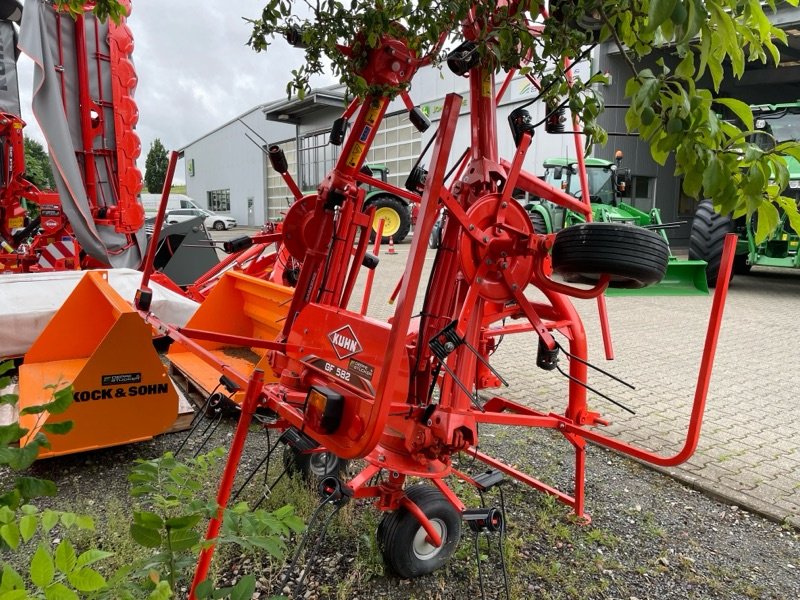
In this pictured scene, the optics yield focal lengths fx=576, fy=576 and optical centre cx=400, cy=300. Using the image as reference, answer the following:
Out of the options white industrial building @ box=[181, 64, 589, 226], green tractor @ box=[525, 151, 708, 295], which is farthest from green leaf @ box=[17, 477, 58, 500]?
green tractor @ box=[525, 151, 708, 295]

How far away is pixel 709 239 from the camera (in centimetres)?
1016

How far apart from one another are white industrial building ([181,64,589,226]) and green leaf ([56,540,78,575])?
8335 mm

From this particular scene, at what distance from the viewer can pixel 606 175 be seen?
476 inches

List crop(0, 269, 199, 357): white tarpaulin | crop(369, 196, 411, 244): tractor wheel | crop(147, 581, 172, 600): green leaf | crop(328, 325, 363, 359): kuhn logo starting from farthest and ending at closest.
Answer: crop(369, 196, 411, 244): tractor wheel
crop(0, 269, 199, 357): white tarpaulin
crop(328, 325, 363, 359): kuhn logo
crop(147, 581, 172, 600): green leaf

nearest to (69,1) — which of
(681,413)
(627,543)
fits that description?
(627,543)

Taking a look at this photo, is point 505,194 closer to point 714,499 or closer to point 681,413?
point 714,499

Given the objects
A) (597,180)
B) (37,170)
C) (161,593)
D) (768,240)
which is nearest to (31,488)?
(161,593)

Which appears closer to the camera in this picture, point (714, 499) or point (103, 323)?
point (714, 499)

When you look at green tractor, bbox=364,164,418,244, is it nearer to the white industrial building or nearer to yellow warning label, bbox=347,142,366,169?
the white industrial building

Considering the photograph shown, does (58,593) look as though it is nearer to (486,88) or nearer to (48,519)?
(48,519)

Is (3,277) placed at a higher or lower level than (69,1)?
lower

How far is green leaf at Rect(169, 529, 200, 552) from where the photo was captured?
1092 millimetres

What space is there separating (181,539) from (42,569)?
0.29m

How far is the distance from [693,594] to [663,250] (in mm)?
1497
